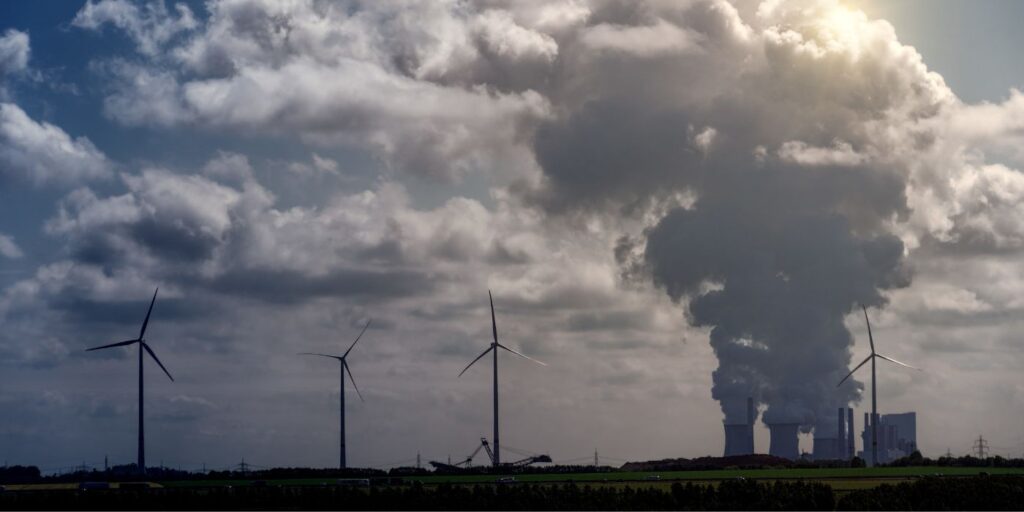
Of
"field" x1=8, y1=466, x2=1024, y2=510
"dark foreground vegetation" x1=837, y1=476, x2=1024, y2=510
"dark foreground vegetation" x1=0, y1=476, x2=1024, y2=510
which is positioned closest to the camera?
"dark foreground vegetation" x1=837, y1=476, x2=1024, y2=510

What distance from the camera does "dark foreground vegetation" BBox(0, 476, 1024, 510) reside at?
5763 inches

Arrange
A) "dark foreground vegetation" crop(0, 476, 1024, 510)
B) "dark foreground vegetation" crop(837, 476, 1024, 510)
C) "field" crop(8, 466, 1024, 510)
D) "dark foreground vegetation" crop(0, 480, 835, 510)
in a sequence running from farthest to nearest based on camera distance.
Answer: "dark foreground vegetation" crop(0, 480, 835, 510) < "field" crop(8, 466, 1024, 510) < "dark foreground vegetation" crop(0, 476, 1024, 510) < "dark foreground vegetation" crop(837, 476, 1024, 510)

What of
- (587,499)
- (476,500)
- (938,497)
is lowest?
(938,497)

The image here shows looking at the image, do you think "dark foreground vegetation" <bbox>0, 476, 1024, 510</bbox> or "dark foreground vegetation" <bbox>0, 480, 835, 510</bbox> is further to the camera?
"dark foreground vegetation" <bbox>0, 480, 835, 510</bbox>

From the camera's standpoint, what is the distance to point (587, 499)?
149 m

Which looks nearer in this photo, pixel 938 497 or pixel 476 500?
pixel 476 500

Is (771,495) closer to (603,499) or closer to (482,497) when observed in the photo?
(603,499)

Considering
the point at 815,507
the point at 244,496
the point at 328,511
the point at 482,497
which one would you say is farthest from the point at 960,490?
the point at 244,496

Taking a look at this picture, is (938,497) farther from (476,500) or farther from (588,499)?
(476,500)

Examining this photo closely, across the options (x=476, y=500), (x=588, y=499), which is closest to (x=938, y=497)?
(x=588, y=499)

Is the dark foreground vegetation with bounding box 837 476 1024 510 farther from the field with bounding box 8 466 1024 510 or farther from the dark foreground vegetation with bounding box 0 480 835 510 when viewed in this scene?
the dark foreground vegetation with bounding box 0 480 835 510

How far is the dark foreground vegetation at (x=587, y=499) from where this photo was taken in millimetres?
146375

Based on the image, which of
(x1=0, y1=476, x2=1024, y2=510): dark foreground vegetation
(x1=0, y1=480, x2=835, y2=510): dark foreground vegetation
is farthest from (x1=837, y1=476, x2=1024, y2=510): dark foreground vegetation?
(x1=0, y1=480, x2=835, y2=510): dark foreground vegetation

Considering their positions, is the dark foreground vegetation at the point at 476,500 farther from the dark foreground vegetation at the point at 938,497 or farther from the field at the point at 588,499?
the dark foreground vegetation at the point at 938,497
